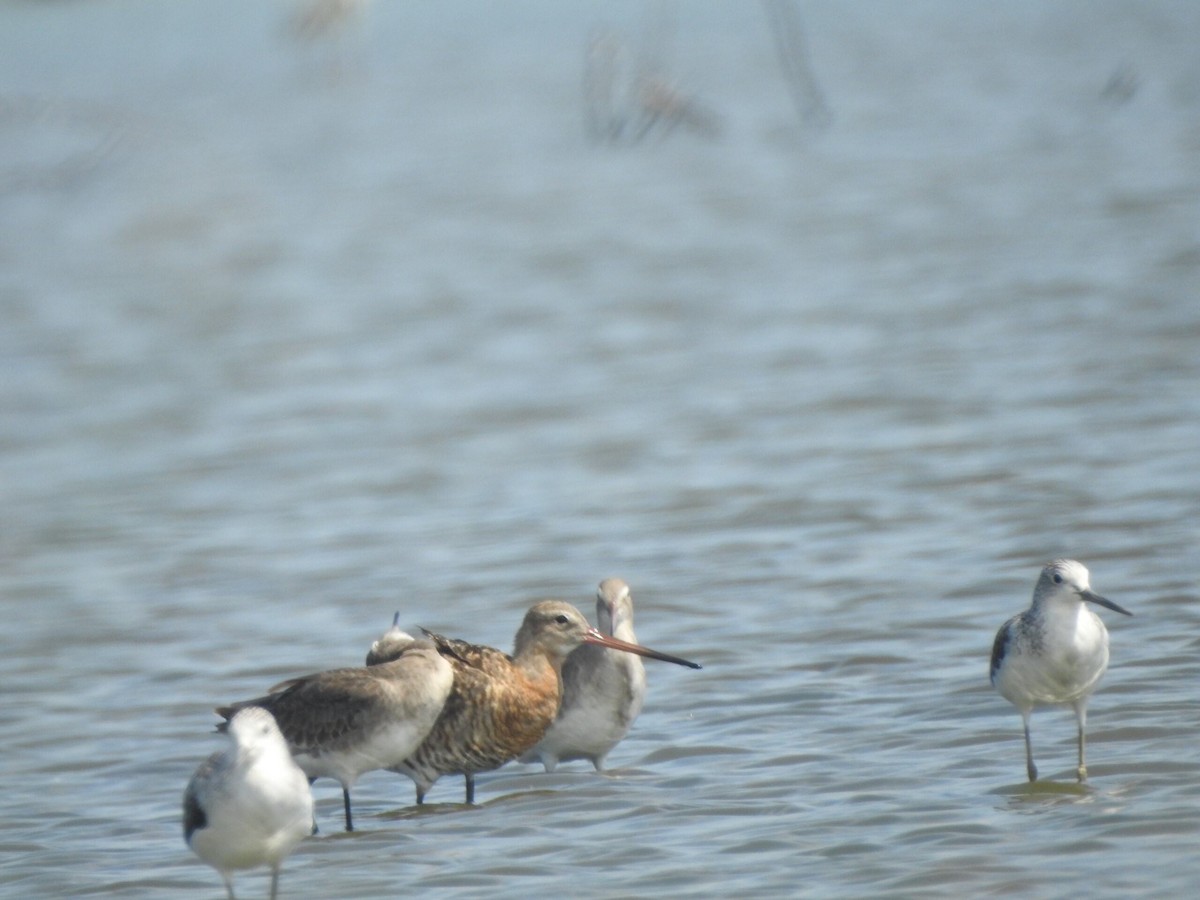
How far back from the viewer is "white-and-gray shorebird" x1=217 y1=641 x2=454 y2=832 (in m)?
6.67

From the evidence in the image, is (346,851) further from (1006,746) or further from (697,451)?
(697,451)

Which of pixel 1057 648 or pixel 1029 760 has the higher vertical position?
pixel 1057 648

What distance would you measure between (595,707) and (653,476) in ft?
16.1

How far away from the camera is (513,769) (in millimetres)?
7621

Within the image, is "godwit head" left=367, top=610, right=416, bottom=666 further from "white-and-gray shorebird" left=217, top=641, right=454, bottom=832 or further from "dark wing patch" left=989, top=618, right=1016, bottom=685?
"dark wing patch" left=989, top=618, right=1016, bottom=685

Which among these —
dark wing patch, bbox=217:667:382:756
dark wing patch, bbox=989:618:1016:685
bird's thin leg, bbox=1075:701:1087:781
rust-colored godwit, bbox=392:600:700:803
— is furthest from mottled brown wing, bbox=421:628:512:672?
bird's thin leg, bbox=1075:701:1087:781

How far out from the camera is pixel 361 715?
6672 mm

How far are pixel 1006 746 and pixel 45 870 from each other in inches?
123

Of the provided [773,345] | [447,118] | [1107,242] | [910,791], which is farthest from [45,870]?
[447,118]

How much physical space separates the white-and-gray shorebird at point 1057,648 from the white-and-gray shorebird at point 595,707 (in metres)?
1.32

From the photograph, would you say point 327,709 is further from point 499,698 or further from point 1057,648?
point 1057,648

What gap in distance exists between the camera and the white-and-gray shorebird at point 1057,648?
6480 mm

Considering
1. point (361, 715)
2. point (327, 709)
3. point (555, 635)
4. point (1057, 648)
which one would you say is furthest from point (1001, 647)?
point (327, 709)

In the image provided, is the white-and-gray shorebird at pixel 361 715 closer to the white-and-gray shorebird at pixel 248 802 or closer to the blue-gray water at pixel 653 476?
the blue-gray water at pixel 653 476
